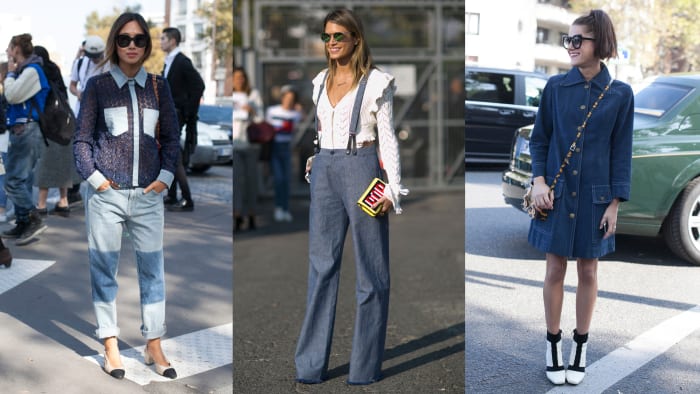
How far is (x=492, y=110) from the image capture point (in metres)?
3.70

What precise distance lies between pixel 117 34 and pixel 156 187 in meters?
0.62

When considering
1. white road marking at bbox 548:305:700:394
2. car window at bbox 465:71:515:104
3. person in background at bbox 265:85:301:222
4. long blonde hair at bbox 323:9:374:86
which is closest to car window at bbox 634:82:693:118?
car window at bbox 465:71:515:104

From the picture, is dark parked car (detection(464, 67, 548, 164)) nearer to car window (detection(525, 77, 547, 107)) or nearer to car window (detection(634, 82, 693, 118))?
car window (detection(525, 77, 547, 107))

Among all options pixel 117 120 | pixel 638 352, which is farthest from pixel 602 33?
pixel 117 120

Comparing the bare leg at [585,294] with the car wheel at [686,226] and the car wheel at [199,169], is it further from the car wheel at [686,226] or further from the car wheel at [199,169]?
the car wheel at [199,169]

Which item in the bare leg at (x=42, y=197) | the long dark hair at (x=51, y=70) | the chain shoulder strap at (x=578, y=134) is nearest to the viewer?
the chain shoulder strap at (x=578, y=134)

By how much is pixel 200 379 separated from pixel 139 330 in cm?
35

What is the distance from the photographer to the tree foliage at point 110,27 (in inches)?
143

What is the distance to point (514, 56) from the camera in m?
3.71

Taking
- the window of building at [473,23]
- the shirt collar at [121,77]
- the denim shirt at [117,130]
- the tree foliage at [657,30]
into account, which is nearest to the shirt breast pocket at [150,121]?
the denim shirt at [117,130]

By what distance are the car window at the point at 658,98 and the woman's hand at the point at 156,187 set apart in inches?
74.9

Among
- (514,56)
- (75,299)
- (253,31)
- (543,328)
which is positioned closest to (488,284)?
(543,328)

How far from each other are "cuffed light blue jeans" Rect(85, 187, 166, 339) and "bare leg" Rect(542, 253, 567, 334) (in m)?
1.62

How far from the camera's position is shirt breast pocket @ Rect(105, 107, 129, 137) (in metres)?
3.41
